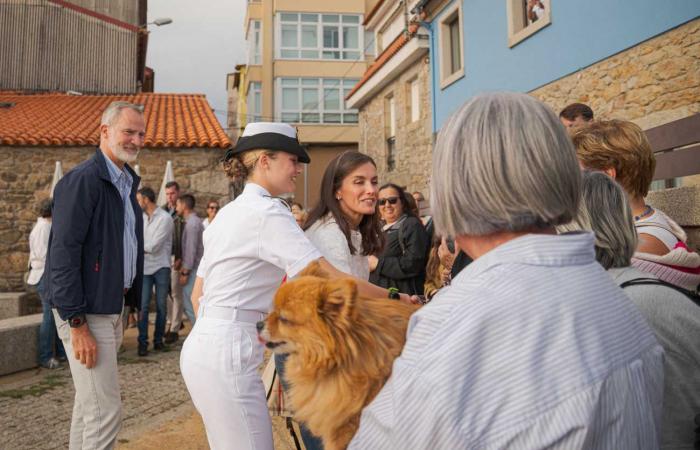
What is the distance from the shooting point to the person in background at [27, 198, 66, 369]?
768 cm

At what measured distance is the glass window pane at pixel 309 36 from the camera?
3203 cm

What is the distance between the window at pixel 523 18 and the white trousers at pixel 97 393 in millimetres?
9812

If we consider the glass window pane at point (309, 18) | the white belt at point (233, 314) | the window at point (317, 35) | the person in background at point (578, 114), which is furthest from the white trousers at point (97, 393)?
the glass window pane at point (309, 18)

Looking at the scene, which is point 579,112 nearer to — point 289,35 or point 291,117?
point 291,117

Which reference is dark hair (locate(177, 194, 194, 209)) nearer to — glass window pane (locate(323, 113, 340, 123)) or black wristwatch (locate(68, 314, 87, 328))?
black wristwatch (locate(68, 314, 87, 328))

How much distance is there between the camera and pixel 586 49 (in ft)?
30.6

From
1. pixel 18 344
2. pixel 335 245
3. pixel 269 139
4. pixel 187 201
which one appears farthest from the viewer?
pixel 187 201

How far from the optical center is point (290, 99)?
31.9 m

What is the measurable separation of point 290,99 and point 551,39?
23269 mm

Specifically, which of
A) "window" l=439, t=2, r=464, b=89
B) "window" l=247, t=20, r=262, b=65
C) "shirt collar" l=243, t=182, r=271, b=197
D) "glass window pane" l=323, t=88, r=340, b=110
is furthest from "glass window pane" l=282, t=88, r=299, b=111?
"shirt collar" l=243, t=182, r=271, b=197

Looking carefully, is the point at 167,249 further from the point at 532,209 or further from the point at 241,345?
the point at 532,209

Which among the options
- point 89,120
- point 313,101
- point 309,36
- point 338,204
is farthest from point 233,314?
point 309,36

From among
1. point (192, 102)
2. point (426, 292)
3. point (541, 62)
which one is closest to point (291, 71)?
point (192, 102)

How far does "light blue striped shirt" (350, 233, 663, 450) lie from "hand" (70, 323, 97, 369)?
244 centimetres
